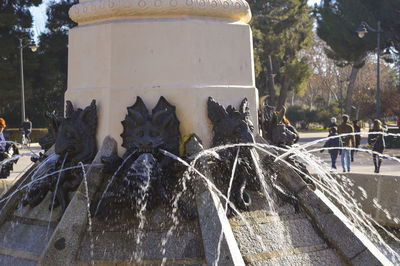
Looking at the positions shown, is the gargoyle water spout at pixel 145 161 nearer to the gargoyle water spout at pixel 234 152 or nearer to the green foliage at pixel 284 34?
the gargoyle water spout at pixel 234 152

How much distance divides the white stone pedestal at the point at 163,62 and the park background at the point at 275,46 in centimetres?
2266

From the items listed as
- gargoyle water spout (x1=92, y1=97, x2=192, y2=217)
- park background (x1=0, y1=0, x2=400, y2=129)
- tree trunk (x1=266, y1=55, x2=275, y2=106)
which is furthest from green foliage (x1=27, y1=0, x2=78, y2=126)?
gargoyle water spout (x1=92, y1=97, x2=192, y2=217)

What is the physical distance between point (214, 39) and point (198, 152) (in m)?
0.95

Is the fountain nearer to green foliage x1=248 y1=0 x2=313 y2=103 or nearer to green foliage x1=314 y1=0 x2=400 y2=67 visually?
green foliage x1=314 y1=0 x2=400 y2=67

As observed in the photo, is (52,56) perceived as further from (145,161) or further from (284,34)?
(145,161)

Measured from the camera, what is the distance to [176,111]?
435 centimetres

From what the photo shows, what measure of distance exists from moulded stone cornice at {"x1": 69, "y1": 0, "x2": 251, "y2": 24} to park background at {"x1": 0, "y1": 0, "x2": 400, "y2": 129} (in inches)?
886

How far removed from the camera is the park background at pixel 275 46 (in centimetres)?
3303

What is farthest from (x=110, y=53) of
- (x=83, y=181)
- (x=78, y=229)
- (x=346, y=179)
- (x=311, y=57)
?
(x=311, y=57)

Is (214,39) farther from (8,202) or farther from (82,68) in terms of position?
(8,202)

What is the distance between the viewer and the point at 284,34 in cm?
4231

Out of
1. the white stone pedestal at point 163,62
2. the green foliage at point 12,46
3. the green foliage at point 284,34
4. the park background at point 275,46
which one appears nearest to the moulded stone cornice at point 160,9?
the white stone pedestal at point 163,62

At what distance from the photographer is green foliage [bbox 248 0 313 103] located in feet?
134

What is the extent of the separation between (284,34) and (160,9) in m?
39.0
